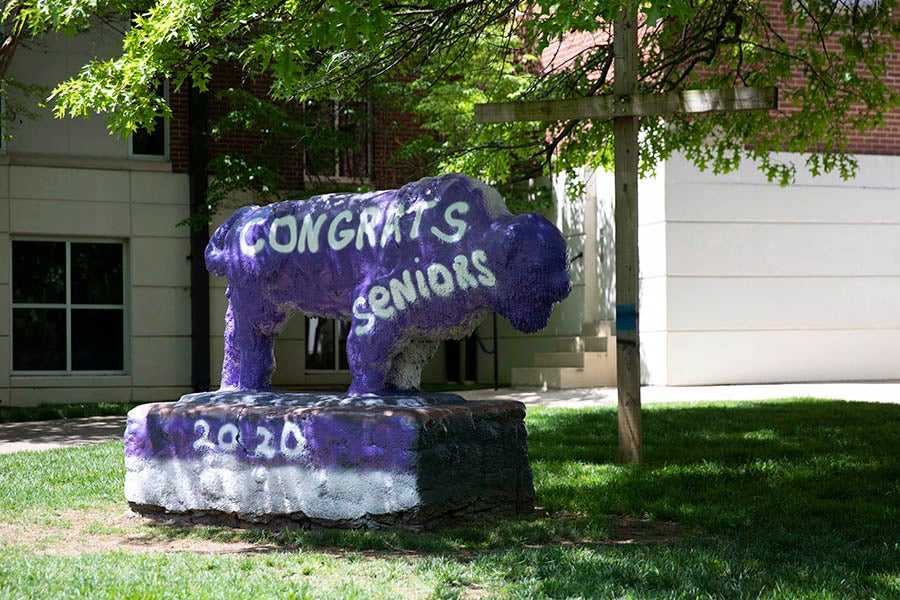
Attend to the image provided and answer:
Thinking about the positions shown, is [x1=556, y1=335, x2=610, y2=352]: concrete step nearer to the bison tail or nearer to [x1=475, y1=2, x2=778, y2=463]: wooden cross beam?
[x1=475, y1=2, x2=778, y2=463]: wooden cross beam

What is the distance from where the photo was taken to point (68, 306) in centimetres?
1788

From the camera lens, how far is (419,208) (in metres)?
6.98

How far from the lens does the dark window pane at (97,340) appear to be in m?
18.1

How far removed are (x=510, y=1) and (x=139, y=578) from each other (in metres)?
6.06

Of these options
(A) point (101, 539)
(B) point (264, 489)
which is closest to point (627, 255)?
(B) point (264, 489)

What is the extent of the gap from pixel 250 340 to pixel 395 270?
129cm

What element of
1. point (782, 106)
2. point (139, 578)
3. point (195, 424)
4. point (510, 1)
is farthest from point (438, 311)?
point (782, 106)

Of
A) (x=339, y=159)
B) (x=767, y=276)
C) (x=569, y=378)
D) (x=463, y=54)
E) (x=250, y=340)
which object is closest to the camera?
(x=250, y=340)

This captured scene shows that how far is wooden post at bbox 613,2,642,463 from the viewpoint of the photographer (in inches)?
350

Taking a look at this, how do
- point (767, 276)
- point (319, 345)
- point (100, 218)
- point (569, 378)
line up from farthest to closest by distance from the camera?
point (319, 345) < point (100, 218) < point (569, 378) < point (767, 276)

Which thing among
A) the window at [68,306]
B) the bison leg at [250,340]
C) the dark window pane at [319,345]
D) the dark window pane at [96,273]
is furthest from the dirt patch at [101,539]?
the dark window pane at [319,345]

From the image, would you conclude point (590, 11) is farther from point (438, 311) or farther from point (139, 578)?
point (139, 578)

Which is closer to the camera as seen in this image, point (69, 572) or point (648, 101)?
point (69, 572)

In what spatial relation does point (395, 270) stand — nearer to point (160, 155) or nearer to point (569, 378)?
point (569, 378)
